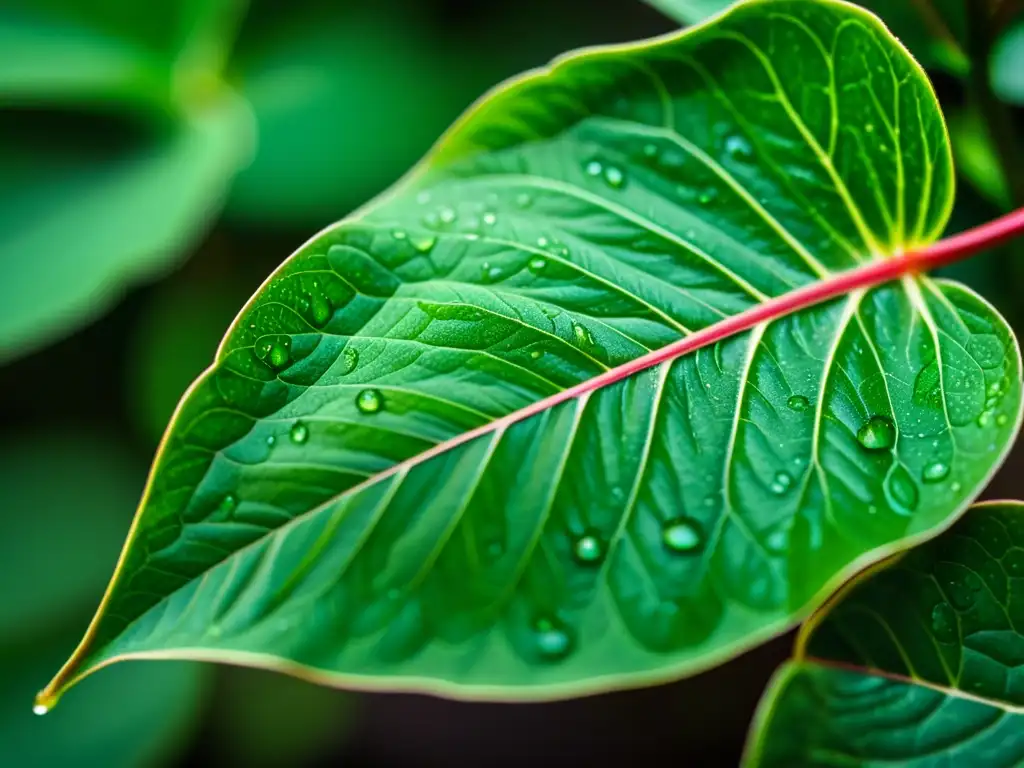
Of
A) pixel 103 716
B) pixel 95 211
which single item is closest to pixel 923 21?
pixel 95 211

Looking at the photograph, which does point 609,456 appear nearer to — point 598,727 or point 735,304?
point 735,304

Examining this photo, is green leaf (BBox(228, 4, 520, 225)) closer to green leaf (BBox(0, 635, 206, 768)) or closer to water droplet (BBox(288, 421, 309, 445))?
green leaf (BBox(0, 635, 206, 768))

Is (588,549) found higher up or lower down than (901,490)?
lower down

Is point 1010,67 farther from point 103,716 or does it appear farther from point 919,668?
point 103,716

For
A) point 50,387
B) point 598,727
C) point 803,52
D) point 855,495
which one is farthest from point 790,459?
point 50,387

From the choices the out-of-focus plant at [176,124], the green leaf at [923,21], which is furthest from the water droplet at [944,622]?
the out-of-focus plant at [176,124]
